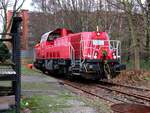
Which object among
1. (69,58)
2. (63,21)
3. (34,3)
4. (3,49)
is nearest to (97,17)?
(63,21)

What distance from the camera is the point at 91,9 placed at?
42.9 meters

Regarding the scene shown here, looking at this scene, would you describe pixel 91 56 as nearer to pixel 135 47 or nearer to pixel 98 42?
pixel 98 42

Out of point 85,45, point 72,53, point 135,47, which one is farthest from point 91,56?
point 135,47

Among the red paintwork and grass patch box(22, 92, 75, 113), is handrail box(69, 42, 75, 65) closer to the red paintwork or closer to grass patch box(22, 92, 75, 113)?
the red paintwork

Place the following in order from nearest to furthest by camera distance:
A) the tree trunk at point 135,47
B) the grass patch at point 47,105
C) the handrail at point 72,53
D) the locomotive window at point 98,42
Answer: the grass patch at point 47,105
the locomotive window at point 98,42
the handrail at point 72,53
the tree trunk at point 135,47

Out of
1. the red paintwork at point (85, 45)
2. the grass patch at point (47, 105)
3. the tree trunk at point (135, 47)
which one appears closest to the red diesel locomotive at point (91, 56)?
the red paintwork at point (85, 45)

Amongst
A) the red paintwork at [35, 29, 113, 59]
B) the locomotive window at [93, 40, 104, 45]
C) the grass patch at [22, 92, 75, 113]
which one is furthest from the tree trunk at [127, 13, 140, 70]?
the grass patch at [22, 92, 75, 113]

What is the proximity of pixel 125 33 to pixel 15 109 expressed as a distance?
101 ft

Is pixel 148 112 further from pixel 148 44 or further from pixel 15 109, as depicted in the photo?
pixel 148 44

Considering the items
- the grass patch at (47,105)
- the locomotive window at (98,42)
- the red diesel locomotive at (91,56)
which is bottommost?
the grass patch at (47,105)

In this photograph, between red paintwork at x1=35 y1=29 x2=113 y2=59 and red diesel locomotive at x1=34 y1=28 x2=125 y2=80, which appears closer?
red diesel locomotive at x1=34 y1=28 x2=125 y2=80

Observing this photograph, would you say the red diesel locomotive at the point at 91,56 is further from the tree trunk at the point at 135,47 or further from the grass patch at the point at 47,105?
the grass patch at the point at 47,105

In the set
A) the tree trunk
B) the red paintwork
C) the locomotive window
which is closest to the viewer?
the red paintwork

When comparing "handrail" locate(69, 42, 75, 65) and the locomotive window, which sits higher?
the locomotive window
